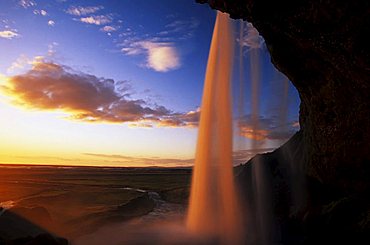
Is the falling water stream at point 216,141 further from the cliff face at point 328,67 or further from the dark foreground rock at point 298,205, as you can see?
the cliff face at point 328,67

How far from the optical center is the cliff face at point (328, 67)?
33.4ft

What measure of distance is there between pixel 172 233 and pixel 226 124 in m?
11.8

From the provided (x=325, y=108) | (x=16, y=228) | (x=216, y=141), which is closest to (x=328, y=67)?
(x=325, y=108)

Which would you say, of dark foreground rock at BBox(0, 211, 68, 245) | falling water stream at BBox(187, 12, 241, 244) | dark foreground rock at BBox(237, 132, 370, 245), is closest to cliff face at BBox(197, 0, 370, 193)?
dark foreground rock at BBox(237, 132, 370, 245)

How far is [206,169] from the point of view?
3005 centimetres

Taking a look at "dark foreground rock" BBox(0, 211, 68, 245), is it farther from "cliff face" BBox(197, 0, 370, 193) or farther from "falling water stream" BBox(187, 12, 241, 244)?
"cliff face" BBox(197, 0, 370, 193)

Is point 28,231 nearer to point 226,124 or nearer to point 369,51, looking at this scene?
point 226,124

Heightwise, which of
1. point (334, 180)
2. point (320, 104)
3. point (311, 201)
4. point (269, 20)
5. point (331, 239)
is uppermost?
point (269, 20)

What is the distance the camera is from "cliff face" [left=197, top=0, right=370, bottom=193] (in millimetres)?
10188

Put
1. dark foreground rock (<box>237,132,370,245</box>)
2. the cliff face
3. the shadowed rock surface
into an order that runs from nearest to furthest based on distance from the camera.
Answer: the cliff face → the shadowed rock surface → dark foreground rock (<box>237,132,370,245</box>)

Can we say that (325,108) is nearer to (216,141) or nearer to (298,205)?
(298,205)

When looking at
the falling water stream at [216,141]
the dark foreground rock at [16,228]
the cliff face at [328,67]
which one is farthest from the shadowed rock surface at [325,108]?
the dark foreground rock at [16,228]

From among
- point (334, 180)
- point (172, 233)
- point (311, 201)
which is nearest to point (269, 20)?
point (334, 180)

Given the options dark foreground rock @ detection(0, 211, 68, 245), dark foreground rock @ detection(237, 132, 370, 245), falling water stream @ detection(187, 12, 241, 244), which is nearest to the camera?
dark foreground rock @ detection(237, 132, 370, 245)
